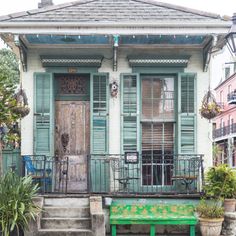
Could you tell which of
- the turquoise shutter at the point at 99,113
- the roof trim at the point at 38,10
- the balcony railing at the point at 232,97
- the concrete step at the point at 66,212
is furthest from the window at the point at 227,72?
the concrete step at the point at 66,212

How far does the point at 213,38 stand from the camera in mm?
10070

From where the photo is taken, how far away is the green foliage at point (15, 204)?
8438mm

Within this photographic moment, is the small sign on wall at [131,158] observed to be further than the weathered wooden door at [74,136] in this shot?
No

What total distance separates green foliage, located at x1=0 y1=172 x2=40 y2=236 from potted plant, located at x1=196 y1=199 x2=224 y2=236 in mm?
3323

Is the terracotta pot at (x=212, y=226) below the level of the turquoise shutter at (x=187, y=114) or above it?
below

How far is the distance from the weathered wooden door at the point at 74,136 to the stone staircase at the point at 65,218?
1438 mm

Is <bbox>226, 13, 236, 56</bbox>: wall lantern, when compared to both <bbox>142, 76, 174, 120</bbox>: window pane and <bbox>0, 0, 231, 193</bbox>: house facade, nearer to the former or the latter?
<bbox>0, 0, 231, 193</bbox>: house facade

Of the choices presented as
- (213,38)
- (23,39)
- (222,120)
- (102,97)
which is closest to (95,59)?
(102,97)

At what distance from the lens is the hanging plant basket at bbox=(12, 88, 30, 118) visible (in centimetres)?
1012

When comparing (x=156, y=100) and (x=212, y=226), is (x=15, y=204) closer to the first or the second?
(x=212, y=226)

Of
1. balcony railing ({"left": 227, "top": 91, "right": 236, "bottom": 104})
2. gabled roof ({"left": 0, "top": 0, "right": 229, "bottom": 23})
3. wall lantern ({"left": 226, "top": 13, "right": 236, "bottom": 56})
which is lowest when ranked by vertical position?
wall lantern ({"left": 226, "top": 13, "right": 236, "bottom": 56})

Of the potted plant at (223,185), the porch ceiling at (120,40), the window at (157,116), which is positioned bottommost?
the potted plant at (223,185)

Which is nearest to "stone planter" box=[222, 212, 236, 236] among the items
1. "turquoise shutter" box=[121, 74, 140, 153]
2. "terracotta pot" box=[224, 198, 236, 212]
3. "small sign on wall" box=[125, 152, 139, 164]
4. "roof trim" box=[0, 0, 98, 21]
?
"terracotta pot" box=[224, 198, 236, 212]

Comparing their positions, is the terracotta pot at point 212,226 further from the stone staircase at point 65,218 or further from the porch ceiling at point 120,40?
the porch ceiling at point 120,40
